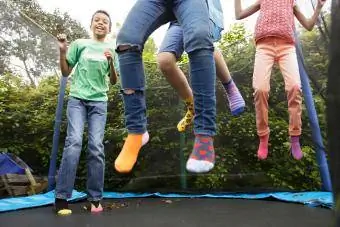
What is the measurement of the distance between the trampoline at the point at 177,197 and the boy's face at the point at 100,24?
871 millimetres

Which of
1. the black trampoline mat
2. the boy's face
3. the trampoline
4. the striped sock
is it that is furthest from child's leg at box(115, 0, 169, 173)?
the boy's face

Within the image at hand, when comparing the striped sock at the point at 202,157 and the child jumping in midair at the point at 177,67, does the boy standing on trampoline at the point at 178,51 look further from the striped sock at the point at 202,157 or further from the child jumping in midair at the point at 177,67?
the striped sock at the point at 202,157

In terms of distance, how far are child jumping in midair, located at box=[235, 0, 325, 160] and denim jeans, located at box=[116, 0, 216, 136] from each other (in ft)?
3.03

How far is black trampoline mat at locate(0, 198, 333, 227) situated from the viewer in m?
2.15

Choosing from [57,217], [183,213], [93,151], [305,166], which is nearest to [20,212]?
[57,217]

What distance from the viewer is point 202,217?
7.80ft

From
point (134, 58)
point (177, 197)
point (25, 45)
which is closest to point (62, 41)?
point (134, 58)

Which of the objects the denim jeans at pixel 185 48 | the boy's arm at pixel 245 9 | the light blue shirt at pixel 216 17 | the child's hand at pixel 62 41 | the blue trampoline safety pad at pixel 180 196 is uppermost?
the boy's arm at pixel 245 9

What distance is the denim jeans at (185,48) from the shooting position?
3.98 ft

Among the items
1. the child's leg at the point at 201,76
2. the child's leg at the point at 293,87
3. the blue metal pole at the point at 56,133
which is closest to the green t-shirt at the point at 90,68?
the blue metal pole at the point at 56,133

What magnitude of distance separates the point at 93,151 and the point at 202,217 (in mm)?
771

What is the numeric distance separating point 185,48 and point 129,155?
15.6 inches

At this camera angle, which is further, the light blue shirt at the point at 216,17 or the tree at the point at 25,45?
the tree at the point at 25,45

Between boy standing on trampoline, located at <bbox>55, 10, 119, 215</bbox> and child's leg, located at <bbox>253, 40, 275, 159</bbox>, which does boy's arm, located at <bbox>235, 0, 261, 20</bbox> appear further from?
boy standing on trampoline, located at <bbox>55, 10, 119, 215</bbox>
